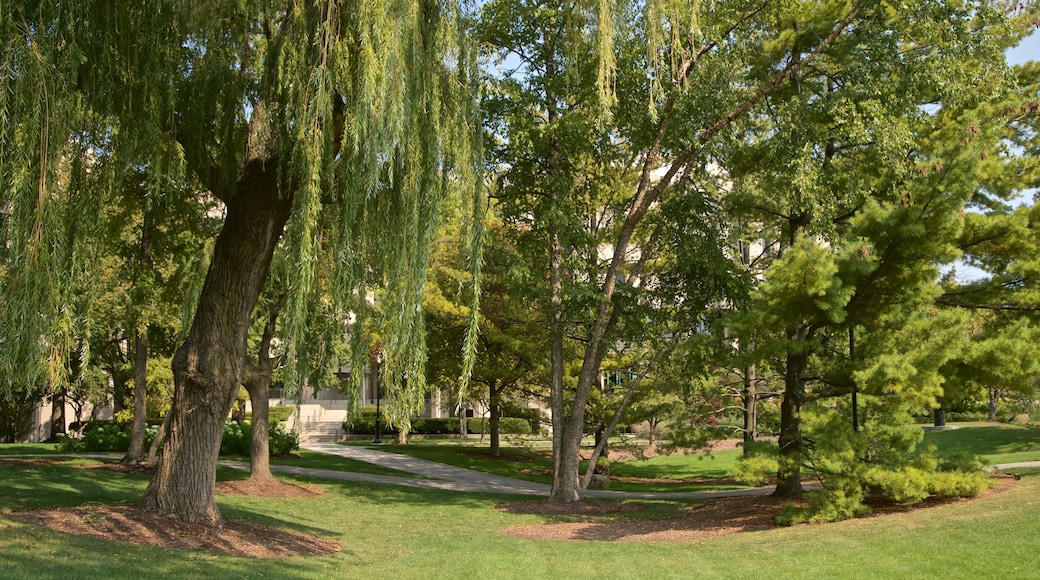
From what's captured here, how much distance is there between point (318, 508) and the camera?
570 inches

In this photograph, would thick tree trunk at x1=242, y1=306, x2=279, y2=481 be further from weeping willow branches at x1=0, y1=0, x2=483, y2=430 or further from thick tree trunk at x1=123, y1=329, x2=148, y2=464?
weeping willow branches at x1=0, y1=0, x2=483, y2=430

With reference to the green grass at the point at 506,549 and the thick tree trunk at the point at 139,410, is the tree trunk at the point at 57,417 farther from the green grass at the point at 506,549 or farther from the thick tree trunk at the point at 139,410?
the green grass at the point at 506,549

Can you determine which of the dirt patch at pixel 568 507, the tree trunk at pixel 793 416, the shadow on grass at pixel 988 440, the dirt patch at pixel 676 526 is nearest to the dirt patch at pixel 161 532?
the dirt patch at pixel 676 526

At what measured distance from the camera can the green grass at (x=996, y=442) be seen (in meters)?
20.1

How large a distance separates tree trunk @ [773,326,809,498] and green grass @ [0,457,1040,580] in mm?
2080

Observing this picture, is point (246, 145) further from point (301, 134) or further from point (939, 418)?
point (939, 418)

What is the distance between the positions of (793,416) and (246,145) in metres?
9.70

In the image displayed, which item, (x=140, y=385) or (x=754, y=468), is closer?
(x=754, y=468)

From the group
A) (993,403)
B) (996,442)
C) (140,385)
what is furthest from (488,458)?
(993,403)

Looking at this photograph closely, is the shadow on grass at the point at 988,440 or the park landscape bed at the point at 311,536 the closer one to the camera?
the park landscape bed at the point at 311,536

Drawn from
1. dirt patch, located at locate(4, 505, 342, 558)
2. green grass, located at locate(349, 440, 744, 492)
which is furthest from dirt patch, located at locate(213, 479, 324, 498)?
green grass, located at locate(349, 440, 744, 492)

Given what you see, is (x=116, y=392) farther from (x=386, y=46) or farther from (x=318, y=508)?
(x=386, y=46)

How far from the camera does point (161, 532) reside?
8.86 metres

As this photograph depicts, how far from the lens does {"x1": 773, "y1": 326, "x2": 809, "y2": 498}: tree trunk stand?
44.2 feet
